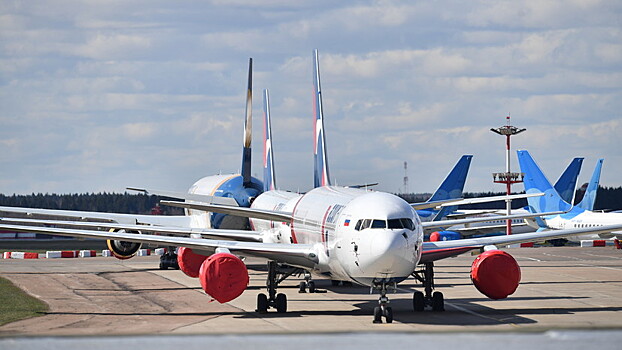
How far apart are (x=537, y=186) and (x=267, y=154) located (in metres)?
48.3

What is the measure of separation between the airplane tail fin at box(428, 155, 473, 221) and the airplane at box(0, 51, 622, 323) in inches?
1535

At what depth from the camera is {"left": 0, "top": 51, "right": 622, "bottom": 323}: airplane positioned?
961 inches

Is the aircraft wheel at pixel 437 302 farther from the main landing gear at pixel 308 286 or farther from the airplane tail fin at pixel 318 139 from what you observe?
the airplane tail fin at pixel 318 139

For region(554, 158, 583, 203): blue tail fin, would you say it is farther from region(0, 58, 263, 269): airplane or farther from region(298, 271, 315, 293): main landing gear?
region(298, 271, 315, 293): main landing gear

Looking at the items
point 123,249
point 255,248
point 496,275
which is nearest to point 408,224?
point 496,275

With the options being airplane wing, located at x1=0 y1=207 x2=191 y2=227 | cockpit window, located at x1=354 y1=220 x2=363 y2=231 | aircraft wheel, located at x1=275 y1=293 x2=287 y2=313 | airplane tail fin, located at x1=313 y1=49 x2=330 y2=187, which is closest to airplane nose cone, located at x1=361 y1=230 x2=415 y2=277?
cockpit window, located at x1=354 y1=220 x2=363 y2=231

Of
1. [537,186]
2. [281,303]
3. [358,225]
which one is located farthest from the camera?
[537,186]

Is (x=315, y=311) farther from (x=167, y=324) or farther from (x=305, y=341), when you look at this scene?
(x=305, y=341)

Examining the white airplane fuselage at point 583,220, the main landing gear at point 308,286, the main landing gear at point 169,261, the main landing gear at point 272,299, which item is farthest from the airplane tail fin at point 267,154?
the white airplane fuselage at point 583,220

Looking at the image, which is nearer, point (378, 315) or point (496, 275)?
point (378, 315)

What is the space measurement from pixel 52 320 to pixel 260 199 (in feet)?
75.0

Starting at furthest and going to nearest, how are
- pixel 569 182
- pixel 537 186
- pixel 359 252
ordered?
pixel 569 182
pixel 537 186
pixel 359 252

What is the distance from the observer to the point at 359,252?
80.9 feet

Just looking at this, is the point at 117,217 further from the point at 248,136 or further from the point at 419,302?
the point at 419,302
